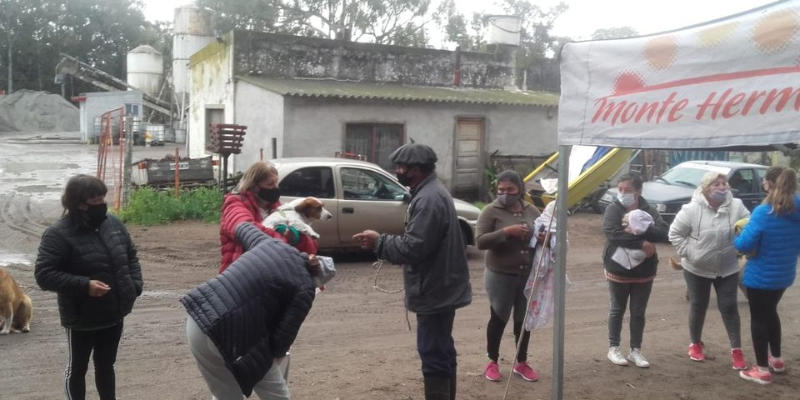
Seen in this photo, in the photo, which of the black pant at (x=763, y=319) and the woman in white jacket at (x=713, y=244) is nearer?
the black pant at (x=763, y=319)

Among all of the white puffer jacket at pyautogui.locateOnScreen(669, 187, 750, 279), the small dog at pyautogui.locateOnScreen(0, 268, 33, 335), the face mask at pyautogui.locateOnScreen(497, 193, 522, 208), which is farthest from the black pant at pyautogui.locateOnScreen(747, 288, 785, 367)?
the small dog at pyautogui.locateOnScreen(0, 268, 33, 335)

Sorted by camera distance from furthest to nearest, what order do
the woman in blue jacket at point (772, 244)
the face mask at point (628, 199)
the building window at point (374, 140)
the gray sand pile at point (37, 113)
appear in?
the gray sand pile at point (37, 113)
the building window at point (374, 140)
the face mask at point (628, 199)
the woman in blue jacket at point (772, 244)

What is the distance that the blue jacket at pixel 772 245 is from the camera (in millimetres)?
5270

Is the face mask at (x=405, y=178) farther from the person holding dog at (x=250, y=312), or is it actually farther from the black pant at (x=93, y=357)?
the black pant at (x=93, y=357)

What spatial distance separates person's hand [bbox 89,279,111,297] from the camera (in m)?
3.97

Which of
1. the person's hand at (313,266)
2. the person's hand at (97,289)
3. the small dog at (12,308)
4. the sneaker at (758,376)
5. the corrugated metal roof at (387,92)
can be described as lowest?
the sneaker at (758,376)

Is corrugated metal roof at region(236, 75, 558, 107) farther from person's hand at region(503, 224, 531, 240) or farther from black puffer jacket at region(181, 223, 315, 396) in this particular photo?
black puffer jacket at region(181, 223, 315, 396)

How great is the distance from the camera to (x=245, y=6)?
39031 mm

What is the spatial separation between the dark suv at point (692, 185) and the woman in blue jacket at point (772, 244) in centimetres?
861

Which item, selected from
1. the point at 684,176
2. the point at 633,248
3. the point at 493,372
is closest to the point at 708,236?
the point at 633,248

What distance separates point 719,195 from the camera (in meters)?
5.66

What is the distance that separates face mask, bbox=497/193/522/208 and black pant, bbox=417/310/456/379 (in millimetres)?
1319

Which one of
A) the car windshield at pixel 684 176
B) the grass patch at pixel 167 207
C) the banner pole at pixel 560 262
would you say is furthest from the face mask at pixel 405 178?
the car windshield at pixel 684 176

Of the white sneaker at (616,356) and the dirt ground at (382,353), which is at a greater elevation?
the white sneaker at (616,356)
